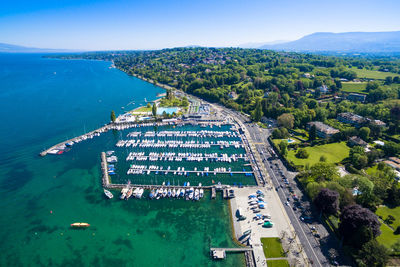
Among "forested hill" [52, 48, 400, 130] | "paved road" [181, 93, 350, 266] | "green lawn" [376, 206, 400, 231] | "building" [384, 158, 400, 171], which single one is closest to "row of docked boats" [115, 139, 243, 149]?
"paved road" [181, 93, 350, 266]

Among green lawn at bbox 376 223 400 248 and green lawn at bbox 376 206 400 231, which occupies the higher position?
green lawn at bbox 376 206 400 231

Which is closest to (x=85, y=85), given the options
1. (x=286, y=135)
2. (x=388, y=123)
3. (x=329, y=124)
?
(x=286, y=135)

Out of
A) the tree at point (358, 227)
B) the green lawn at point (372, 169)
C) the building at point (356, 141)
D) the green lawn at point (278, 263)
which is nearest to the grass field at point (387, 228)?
the tree at point (358, 227)

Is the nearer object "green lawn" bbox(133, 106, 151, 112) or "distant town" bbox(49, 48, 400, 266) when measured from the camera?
"distant town" bbox(49, 48, 400, 266)

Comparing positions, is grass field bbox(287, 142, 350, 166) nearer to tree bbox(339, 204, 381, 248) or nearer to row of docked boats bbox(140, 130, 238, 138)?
row of docked boats bbox(140, 130, 238, 138)

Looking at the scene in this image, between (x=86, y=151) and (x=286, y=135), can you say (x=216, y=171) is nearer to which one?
(x=286, y=135)

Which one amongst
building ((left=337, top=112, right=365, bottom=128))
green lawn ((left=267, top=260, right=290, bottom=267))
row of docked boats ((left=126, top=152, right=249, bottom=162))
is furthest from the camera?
building ((left=337, top=112, right=365, bottom=128))

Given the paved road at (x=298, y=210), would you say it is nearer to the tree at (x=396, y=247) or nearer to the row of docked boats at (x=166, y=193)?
the tree at (x=396, y=247)
